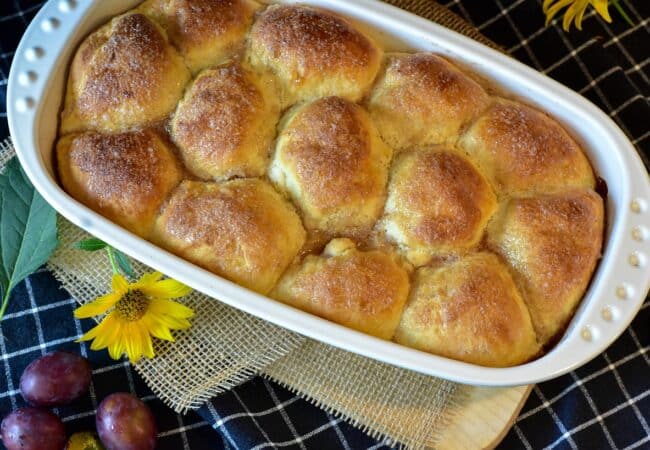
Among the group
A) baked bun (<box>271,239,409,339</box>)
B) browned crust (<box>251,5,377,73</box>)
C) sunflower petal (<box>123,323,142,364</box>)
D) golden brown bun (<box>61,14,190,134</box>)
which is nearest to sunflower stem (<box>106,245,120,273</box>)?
sunflower petal (<box>123,323,142,364</box>)

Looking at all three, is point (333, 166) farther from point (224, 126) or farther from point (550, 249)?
point (550, 249)

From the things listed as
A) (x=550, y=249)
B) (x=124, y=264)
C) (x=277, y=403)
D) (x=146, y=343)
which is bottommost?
(x=277, y=403)

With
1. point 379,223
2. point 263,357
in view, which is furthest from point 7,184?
point 379,223

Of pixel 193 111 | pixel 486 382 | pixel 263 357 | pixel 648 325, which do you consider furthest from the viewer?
pixel 648 325

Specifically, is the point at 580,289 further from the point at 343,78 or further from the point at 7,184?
the point at 7,184

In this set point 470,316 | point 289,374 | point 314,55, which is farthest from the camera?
point 289,374

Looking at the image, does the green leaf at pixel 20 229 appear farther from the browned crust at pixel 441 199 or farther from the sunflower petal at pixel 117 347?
the browned crust at pixel 441 199

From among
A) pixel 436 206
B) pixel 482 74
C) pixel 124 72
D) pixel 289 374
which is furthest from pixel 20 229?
pixel 482 74
